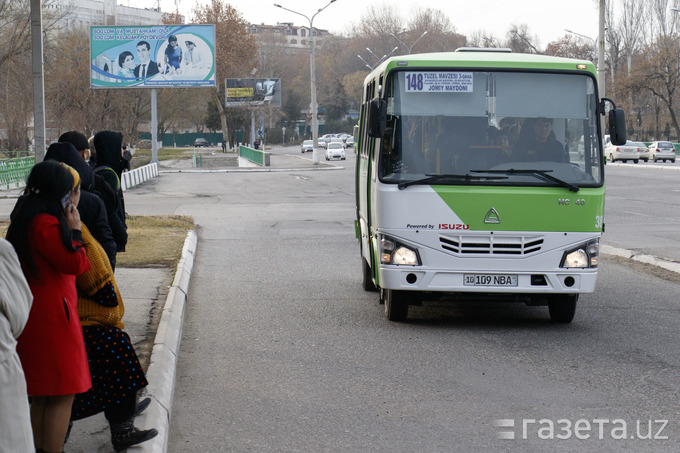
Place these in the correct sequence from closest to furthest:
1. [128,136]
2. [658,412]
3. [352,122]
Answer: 1. [658,412]
2. [128,136]
3. [352,122]

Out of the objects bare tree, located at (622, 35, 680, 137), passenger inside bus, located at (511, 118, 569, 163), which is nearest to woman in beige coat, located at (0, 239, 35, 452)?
passenger inside bus, located at (511, 118, 569, 163)

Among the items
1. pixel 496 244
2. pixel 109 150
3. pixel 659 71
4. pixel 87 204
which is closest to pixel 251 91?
pixel 659 71

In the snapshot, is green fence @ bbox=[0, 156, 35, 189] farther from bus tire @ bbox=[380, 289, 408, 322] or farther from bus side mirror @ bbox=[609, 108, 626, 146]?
bus side mirror @ bbox=[609, 108, 626, 146]

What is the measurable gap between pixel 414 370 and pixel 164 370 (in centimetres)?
187

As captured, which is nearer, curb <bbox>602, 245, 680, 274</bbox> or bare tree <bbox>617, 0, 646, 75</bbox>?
curb <bbox>602, 245, 680, 274</bbox>

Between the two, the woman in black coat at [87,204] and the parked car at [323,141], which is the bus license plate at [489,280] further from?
the parked car at [323,141]

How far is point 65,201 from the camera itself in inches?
168

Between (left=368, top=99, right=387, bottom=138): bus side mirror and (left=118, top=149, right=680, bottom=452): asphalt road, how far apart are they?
1828 mm

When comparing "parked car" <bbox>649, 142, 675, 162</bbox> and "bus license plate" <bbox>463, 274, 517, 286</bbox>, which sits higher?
"parked car" <bbox>649, 142, 675, 162</bbox>

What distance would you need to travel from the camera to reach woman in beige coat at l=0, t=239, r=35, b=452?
3051 mm

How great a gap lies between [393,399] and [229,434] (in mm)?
1231

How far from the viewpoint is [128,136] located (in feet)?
203

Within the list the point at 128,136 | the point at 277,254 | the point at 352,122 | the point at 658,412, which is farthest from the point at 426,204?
the point at 352,122

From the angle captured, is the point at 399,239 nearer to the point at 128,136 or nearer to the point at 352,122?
the point at 128,136
